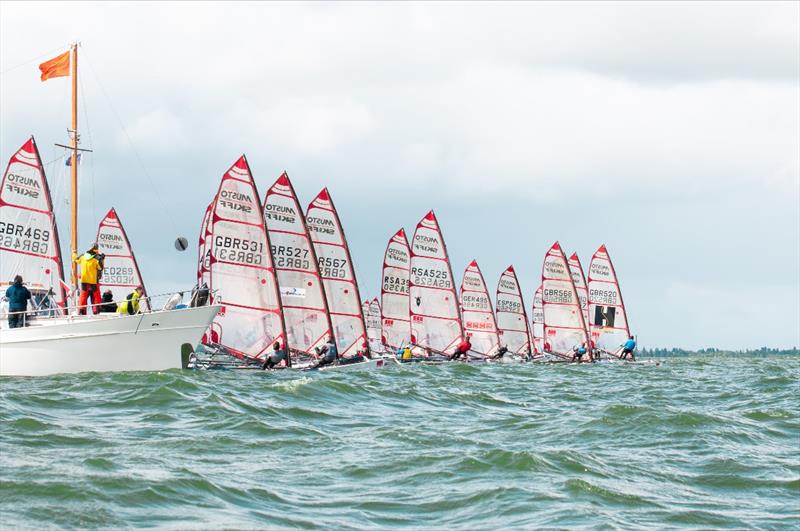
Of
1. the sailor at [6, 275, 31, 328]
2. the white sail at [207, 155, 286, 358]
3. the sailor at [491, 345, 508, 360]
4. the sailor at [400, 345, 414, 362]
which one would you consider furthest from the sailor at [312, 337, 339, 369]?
the sailor at [491, 345, 508, 360]

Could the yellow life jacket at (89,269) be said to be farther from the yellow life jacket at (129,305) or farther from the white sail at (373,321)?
the white sail at (373,321)

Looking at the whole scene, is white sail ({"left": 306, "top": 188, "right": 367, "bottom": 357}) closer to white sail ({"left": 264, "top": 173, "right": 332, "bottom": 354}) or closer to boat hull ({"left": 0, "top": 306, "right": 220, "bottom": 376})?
white sail ({"left": 264, "top": 173, "right": 332, "bottom": 354})

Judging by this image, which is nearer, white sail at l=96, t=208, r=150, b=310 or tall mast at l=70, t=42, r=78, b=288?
tall mast at l=70, t=42, r=78, b=288

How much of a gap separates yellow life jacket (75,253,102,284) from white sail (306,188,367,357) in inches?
680

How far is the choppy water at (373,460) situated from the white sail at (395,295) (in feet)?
116

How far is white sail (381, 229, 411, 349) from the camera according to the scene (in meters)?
62.2

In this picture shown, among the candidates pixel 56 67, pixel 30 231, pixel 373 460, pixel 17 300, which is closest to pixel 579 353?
pixel 56 67

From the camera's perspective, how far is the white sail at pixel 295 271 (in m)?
44.8

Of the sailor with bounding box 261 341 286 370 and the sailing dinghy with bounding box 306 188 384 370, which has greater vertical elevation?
the sailing dinghy with bounding box 306 188 384 370

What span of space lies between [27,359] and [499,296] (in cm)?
4900

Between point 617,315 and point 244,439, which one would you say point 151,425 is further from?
point 617,315

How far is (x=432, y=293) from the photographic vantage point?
203ft

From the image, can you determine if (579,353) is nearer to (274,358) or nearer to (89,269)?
(274,358)

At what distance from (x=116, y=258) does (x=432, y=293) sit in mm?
17698
